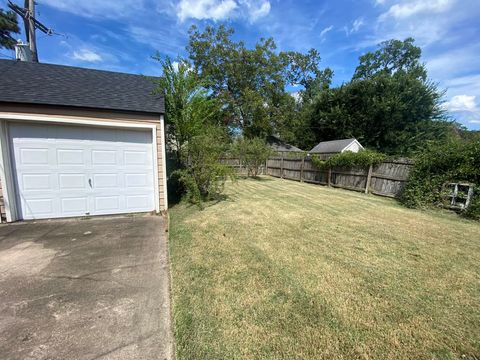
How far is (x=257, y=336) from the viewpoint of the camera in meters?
2.07

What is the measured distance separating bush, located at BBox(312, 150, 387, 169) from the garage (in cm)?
842

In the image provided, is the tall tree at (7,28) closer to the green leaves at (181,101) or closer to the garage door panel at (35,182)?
the green leaves at (181,101)

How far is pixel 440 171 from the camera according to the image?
6.95 m

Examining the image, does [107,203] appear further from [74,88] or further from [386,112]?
[386,112]

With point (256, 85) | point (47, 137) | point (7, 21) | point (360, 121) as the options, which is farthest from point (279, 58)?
point (47, 137)

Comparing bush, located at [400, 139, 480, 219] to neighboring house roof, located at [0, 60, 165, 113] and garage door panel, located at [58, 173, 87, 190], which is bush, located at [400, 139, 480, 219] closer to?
neighboring house roof, located at [0, 60, 165, 113]

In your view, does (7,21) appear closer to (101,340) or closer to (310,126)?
(101,340)

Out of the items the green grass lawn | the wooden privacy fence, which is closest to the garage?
the green grass lawn

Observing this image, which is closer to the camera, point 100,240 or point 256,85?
point 100,240

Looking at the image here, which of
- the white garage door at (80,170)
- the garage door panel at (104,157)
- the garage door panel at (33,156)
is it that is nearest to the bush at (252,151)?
the white garage door at (80,170)

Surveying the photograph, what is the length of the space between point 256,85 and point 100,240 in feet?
85.6

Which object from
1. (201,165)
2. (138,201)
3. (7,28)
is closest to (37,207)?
(138,201)

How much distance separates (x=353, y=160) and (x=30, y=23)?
14730 millimetres

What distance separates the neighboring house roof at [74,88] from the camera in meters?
5.21
